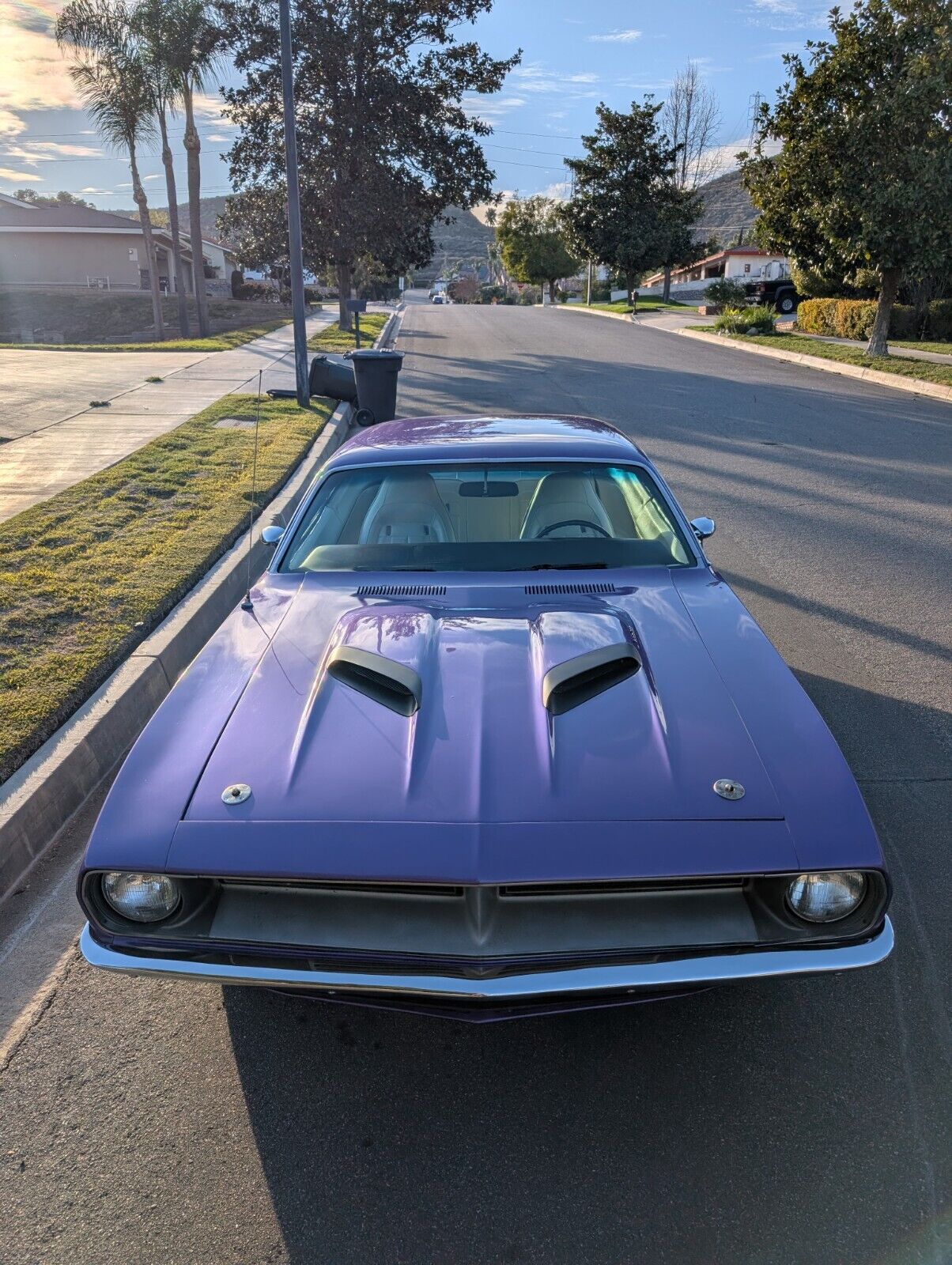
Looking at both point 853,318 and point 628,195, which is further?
point 628,195

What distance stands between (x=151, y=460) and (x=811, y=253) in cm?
1759

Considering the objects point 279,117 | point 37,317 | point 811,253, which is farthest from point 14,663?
point 37,317

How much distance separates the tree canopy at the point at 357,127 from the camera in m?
23.7

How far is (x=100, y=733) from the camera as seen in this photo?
4.41m

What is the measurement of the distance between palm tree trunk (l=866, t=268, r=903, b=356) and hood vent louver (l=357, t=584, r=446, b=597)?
777 inches

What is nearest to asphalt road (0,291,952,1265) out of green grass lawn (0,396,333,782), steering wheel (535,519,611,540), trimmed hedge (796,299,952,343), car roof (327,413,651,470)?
steering wheel (535,519,611,540)

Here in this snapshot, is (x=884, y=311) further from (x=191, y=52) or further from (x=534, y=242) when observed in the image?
(x=534, y=242)

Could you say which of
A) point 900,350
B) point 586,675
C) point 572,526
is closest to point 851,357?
point 900,350

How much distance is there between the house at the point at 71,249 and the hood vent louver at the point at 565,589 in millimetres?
51074

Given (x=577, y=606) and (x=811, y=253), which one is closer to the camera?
(x=577, y=606)

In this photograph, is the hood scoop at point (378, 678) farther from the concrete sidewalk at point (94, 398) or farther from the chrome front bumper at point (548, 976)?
the concrete sidewalk at point (94, 398)

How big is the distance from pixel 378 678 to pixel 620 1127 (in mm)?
1390

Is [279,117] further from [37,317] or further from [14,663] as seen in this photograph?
[14,663]

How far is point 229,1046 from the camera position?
2791 mm
